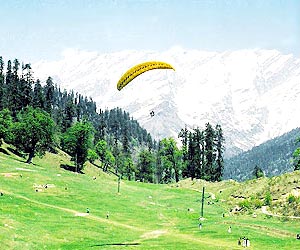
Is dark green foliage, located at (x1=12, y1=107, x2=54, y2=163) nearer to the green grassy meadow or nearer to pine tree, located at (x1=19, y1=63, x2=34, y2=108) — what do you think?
the green grassy meadow

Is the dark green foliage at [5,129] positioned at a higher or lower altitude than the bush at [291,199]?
higher

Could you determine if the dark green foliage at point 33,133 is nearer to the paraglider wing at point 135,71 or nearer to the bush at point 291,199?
the bush at point 291,199

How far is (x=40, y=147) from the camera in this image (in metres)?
132

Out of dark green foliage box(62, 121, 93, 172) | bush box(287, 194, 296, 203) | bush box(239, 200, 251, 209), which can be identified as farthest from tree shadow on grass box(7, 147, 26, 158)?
bush box(287, 194, 296, 203)

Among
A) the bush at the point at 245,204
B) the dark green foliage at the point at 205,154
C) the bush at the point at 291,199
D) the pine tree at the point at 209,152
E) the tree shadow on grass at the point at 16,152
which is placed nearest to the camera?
the bush at the point at 291,199

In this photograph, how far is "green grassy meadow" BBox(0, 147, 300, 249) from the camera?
56188 millimetres

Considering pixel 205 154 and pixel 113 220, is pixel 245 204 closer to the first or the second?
pixel 113 220

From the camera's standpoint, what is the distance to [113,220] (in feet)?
247

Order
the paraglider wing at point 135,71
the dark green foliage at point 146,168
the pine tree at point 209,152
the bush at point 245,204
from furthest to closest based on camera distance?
the dark green foliage at point 146,168, the pine tree at point 209,152, the bush at point 245,204, the paraglider wing at point 135,71

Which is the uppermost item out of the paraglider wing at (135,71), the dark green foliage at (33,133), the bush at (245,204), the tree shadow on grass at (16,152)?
the dark green foliage at (33,133)

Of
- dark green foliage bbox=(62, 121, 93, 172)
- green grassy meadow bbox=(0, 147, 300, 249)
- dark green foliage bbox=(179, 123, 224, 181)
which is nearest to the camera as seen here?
green grassy meadow bbox=(0, 147, 300, 249)

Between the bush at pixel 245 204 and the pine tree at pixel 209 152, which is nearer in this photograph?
the bush at pixel 245 204

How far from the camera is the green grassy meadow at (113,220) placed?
184 feet

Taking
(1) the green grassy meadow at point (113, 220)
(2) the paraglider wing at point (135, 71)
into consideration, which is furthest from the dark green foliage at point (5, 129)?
(2) the paraglider wing at point (135, 71)
